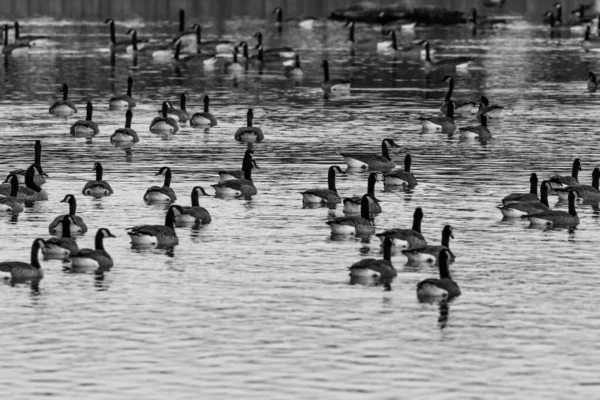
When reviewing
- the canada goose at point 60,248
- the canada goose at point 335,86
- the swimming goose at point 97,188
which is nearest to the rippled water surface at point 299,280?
the swimming goose at point 97,188

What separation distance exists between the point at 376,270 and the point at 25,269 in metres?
6.91

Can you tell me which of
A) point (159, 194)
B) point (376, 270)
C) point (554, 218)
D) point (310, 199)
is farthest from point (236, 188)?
point (376, 270)

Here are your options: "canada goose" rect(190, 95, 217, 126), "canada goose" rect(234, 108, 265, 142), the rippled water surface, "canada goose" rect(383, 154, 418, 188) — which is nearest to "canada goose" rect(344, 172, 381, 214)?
the rippled water surface

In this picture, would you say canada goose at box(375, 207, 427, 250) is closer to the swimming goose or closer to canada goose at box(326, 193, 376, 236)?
canada goose at box(326, 193, 376, 236)

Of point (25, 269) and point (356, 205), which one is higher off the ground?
point (356, 205)

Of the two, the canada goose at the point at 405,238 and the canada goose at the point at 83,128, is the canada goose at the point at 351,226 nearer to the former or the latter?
the canada goose at the point at 405,238

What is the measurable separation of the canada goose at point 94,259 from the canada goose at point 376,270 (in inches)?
199

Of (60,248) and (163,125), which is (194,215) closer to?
(60,248)

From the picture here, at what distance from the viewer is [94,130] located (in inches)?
2121

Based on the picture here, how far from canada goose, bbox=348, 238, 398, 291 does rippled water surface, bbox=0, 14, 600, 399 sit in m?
0.30

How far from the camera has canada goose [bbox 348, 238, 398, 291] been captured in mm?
30062

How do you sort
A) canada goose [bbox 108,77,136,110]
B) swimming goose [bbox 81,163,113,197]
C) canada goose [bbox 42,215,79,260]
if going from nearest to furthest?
canada goose [bbox 42,215,79,260] < swimming goose [bbox 81,163,113,197] < canada goose [bbox 108,77,136,110]

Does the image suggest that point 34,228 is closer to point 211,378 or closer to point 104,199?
point 104,199

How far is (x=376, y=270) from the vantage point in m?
30.1
